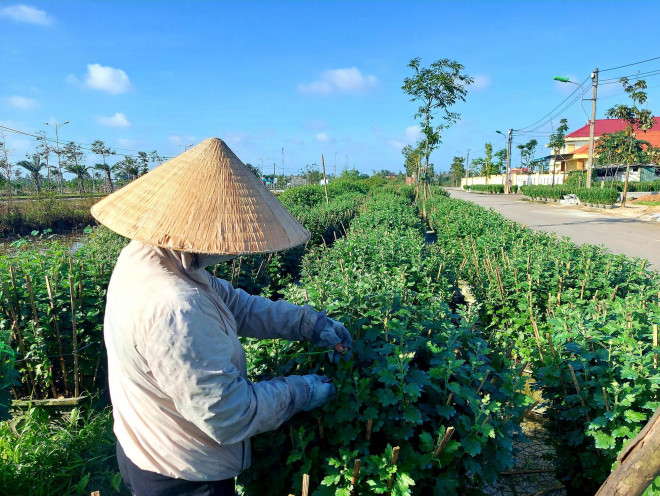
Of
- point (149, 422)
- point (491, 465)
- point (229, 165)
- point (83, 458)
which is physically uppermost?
point (229, 165)

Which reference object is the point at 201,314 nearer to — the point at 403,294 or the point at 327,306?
the point at 327,306

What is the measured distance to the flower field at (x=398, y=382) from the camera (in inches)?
74.4

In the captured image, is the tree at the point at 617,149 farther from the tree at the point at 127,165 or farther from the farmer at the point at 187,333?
the tree at the point at 127,165

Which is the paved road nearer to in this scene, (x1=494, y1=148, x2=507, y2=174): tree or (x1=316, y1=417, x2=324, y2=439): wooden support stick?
(x1=316, y1=417, x2=324, y2=439): wooden support stick

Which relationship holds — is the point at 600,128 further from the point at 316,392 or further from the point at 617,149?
the point at 316,392

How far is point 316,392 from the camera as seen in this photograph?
182 centimetres

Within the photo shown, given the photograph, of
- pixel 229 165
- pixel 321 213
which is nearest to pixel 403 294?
pixel 229 165

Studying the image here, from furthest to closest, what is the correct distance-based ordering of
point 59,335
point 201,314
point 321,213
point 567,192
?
point 567,192
point 321,213
point 59,335
point 201,314

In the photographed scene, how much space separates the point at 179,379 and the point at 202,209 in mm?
605

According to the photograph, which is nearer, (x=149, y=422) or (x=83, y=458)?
(x=149, y=422)

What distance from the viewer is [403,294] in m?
3.02

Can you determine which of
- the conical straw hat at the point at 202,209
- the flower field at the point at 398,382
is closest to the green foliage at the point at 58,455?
the flower field at the point at 398,382

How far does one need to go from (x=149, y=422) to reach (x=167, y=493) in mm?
319

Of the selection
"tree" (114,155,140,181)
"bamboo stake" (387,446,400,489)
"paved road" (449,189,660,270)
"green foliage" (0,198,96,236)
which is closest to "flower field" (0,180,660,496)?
"bamboo stake" (387,446,400,489)
